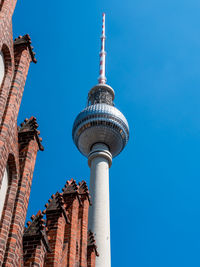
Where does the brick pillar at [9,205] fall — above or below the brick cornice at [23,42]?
below

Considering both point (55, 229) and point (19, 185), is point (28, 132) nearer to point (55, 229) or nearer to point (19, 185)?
point (19, 185)

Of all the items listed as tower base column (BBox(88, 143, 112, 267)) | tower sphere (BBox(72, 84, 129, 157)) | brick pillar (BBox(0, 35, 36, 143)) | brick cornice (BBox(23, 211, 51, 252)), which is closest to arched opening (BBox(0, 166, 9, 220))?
brick pillar (BBox(0, 35, 36, 143))

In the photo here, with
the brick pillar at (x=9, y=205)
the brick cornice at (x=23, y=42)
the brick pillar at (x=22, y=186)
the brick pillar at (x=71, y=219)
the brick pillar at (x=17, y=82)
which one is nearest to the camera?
the brick pillar at (x=9, y=205)

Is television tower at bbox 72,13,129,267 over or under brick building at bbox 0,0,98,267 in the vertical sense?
over

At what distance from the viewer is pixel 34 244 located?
1208cm

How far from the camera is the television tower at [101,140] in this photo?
1909 inches

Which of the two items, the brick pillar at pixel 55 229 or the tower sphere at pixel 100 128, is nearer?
the brick pillar at pixel 55 229

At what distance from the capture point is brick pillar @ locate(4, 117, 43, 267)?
34.7 feet

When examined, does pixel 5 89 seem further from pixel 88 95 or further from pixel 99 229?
pixel 88 95

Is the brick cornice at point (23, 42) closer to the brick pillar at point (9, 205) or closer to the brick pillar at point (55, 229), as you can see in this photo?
the brick pillar at point (9, 205)

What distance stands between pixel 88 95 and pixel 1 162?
64.2 metres

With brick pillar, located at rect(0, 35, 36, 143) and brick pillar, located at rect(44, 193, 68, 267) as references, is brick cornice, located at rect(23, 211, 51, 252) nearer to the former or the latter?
brick pillar, located at rect(44, 193, 68, 267)

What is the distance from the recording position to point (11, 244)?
10.5m

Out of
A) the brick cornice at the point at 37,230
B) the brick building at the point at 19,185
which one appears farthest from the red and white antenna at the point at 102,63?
the brick cornice at the point at 37,230
